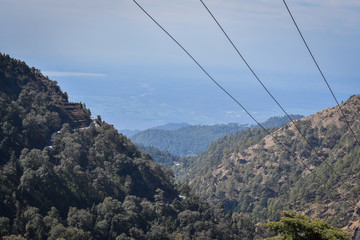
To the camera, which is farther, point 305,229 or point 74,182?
point 74,182

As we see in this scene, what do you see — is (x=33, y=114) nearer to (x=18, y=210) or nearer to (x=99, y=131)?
(x=99, y=131)

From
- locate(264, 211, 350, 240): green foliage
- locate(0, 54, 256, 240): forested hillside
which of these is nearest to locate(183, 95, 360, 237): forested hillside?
locate(0, 54, 256, 240): forested hillside

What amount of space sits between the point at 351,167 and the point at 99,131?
48.5 meters

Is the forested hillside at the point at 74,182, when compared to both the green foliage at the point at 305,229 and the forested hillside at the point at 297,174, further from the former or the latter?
the green foliage at the point at 305,229

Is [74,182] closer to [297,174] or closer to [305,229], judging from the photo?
[305,229]

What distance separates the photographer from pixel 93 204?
44125 millimetres

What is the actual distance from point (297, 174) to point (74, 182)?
2447 inches

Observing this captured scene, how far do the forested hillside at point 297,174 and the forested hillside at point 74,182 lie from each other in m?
19.1

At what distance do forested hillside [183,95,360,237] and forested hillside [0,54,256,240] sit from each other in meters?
19.1

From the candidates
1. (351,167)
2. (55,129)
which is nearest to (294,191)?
(351,167)

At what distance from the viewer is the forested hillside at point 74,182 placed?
125 feet

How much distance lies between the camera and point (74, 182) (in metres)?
45.9

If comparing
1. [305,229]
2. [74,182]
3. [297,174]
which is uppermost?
[297,174]

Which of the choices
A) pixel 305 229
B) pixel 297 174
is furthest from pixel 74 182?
pixel 297 174
